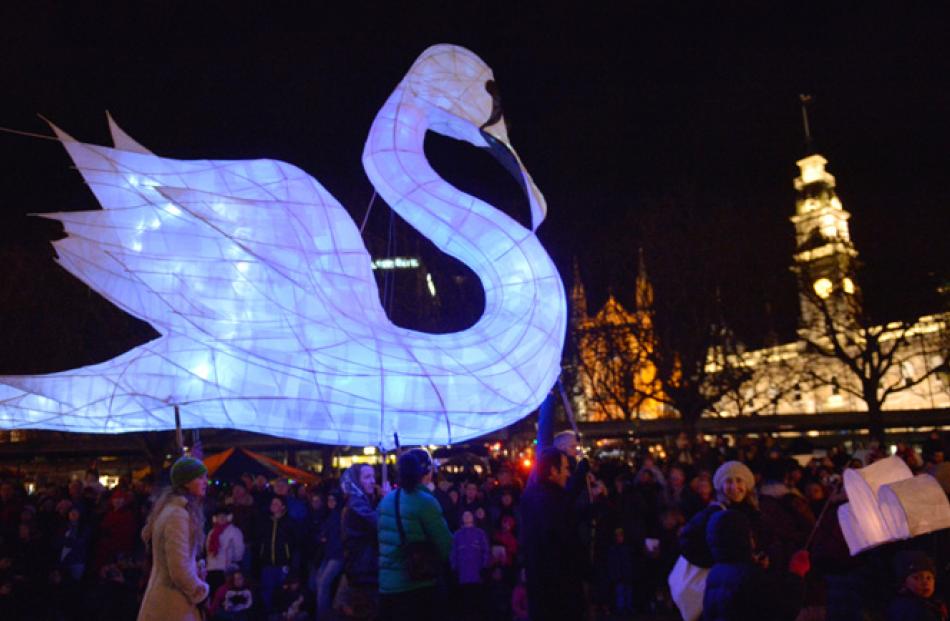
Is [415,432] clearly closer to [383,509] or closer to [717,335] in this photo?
[383,509]

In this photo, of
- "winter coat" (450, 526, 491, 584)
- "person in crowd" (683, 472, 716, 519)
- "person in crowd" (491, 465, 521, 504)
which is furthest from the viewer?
"person in crowd" (491, 465, 521, 504)

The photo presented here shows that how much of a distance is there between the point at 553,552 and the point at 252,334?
3635 mm

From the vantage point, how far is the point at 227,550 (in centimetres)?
892

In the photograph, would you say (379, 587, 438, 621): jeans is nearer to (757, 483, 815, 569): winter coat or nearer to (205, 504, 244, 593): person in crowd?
(757, 483, 815, 569): winter coat

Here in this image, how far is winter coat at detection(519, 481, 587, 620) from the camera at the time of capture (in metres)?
4.50

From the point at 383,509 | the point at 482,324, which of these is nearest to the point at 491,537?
the point at 482,324

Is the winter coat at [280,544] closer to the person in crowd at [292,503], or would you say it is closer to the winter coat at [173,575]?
the person in crowd at [292,503]

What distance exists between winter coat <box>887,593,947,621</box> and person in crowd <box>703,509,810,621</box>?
4.09 feet

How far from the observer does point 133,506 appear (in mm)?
9609

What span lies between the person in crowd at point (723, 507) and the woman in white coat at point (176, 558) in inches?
115

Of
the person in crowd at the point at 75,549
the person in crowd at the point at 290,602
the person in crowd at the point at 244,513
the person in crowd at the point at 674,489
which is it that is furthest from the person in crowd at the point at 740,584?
the person in crowd at the point at 75,549

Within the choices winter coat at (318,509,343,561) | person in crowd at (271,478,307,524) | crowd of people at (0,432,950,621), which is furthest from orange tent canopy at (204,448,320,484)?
winter coat at (318,509,343,561)

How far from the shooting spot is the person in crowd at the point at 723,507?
440 cm

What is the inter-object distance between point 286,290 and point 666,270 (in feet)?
62.2
